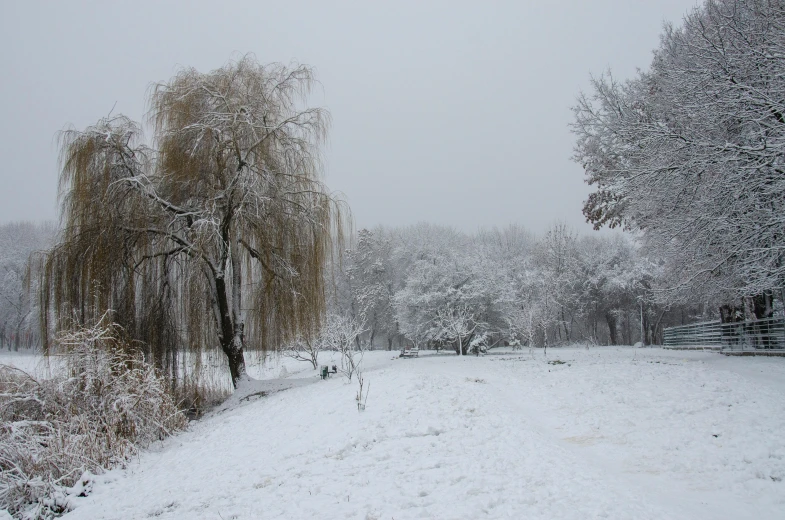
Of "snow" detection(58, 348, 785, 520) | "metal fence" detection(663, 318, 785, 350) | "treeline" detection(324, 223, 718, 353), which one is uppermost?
"treeline" detection(324, 223, 718, 353)

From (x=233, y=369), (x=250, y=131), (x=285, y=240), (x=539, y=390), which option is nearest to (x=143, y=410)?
(x=233, y=369)

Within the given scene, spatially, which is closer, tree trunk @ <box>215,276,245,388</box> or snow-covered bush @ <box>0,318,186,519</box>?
snow-covered bush @ <box>0,318,186,519</box>

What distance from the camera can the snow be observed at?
4773 millimetres

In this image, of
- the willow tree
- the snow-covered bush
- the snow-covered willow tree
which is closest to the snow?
the snow-covered bush

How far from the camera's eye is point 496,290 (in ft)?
97.4

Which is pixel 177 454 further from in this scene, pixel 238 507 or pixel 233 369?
pixel 233 369

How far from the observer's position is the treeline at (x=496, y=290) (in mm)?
29625

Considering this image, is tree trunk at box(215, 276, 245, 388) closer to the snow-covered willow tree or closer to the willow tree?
the willow tree

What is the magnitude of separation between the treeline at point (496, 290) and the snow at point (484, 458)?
1560cm

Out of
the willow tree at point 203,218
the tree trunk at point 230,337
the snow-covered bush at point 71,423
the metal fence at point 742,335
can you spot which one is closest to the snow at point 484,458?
the snow-covered bush at point 71,423

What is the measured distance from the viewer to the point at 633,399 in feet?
29.2

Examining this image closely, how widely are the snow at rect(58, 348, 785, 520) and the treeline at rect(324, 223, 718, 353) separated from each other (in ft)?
51.2

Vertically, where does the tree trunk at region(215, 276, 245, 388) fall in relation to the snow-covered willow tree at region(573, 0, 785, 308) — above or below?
below

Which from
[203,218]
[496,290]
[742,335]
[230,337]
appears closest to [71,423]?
[203,218]
